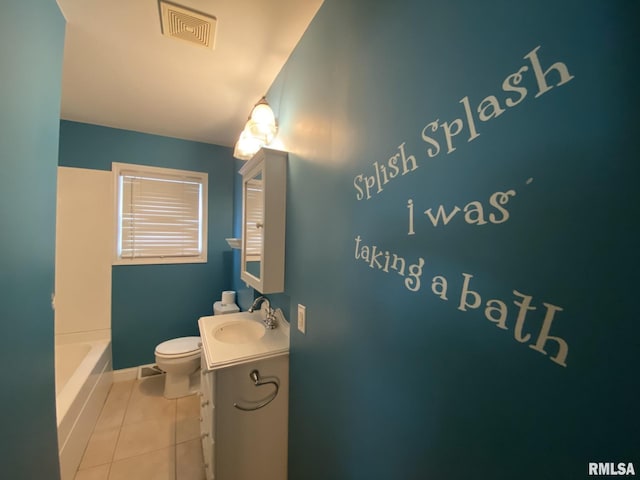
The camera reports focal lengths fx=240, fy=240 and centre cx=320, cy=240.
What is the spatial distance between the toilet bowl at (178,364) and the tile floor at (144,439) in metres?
0.08

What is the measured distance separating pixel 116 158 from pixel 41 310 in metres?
1.89

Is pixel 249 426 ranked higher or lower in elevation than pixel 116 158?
lower

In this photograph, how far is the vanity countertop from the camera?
117 centimetres

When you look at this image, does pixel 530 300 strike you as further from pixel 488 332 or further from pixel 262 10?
pixel 262 10

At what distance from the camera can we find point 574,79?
36cm

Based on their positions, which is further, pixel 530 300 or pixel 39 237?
pixel 39 237

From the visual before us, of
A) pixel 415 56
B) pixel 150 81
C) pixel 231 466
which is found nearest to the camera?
pixel 415 56

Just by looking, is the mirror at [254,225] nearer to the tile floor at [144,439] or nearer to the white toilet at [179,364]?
the white toilet at [179,364]

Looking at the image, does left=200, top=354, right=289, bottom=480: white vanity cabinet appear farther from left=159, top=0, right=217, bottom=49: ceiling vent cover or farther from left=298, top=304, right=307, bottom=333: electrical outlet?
left=159, top=0, right=217, bottom=49: ceiling vent cover

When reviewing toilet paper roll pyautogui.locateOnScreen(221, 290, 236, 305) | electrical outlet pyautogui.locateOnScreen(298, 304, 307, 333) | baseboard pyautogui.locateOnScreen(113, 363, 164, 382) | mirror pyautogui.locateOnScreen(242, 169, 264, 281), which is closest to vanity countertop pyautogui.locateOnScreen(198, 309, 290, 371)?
electrical outlet pyautogui.locateOnScreen(298, 304, 307, 333)

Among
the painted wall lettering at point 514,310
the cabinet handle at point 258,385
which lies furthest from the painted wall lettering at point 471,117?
the cabinet handle at point 258,385

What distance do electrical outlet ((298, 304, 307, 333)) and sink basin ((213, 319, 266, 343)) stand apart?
445mm

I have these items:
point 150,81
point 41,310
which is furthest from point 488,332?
point 150,81

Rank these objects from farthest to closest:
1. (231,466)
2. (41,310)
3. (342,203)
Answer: (231,466)
(41,310)
(342,203)
